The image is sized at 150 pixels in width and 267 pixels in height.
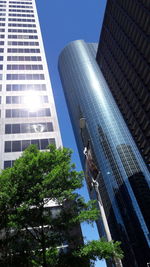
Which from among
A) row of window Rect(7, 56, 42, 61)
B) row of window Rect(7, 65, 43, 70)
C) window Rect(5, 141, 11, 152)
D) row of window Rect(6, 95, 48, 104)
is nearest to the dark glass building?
row of window Rect(7, 56, 42, 61)

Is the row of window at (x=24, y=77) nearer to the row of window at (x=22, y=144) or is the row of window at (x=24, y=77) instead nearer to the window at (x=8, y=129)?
the window at (x=8, y=129)

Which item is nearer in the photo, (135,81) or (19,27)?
(19,27)

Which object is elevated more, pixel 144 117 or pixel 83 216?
pixel 144 117

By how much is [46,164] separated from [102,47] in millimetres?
97029

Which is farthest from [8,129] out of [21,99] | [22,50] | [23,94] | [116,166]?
[116,166]

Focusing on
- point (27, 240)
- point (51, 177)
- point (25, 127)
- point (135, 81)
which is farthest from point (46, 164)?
point (135, 81)

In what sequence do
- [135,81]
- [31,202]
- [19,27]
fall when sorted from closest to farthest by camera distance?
[31,202] < [19,27] < [135,81]

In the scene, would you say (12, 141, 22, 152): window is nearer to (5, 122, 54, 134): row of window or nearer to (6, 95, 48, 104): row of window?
(5, 122, 54, 134): row of window

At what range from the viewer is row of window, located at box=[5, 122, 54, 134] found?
1501 inches

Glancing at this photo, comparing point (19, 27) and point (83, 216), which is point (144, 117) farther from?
point (83, 216)

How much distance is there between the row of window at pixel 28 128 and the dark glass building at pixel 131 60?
36824mm

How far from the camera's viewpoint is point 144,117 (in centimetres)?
6769

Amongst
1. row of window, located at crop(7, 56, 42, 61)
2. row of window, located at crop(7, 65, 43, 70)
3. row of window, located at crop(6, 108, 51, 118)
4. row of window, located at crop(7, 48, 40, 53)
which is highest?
row of window, located at crop(7, 48, 40, 53)

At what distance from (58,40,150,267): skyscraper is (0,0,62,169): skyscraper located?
34.9 m
